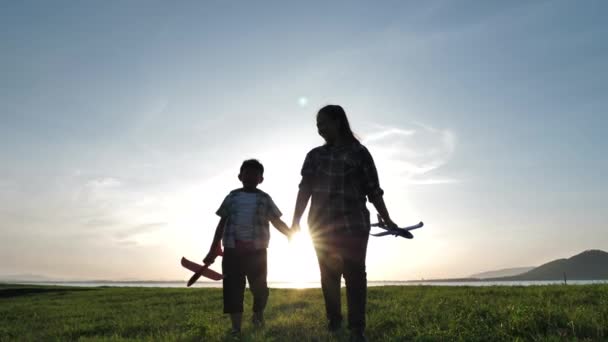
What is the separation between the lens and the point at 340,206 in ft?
15.8

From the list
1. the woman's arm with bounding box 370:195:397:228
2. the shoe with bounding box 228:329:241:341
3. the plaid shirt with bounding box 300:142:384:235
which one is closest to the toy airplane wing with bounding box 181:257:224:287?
the shoe with bounding box 228:329:241:341

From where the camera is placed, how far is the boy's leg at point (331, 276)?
4891mm

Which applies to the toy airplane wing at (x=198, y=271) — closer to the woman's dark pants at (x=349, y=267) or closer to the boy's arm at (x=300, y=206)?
the boy's arm at (x=300, y=206)

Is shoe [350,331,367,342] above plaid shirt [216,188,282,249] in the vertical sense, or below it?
below

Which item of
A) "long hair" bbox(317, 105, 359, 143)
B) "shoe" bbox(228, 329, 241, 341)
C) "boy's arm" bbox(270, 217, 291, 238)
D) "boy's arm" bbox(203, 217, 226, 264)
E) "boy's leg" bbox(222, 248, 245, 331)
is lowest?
"shoe" bbox(228, 329, 241, 341)

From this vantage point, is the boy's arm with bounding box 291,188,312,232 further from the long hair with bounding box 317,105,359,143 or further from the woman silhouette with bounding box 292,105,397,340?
the long hair with bounding box 317,105,359,143

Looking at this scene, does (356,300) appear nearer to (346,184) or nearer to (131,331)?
(346,184)

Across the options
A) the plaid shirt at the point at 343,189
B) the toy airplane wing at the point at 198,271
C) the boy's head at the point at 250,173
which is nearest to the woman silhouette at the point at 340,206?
the plaid shirt at the point at 343,189

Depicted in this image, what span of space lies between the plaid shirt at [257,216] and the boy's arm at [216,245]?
0.11 m

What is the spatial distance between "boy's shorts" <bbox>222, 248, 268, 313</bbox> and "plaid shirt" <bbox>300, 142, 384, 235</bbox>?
5.36 feet

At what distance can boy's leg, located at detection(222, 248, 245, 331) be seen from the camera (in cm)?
600

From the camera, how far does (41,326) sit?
9.30m

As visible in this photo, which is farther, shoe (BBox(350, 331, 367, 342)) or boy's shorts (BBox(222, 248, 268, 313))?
boy's shorts (BBox(222, 248, 268, 313))

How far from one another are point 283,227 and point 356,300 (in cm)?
200
